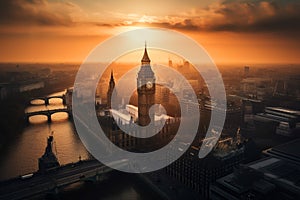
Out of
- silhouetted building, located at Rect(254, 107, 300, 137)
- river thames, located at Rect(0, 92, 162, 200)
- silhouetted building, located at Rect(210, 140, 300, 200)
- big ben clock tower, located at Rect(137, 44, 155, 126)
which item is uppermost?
big ben clock tower, located at Rect(137, 44, 155, 126)

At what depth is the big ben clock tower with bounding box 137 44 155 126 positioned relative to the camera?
32.9 ft

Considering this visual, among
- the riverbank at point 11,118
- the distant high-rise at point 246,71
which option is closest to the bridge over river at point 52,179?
the riverbank at point 11,118

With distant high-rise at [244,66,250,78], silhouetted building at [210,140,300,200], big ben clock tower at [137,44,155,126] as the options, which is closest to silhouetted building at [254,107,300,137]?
distant high-rise at [244,66,250,78]

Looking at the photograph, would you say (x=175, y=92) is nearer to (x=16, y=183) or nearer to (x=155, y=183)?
(x=155, y=183)

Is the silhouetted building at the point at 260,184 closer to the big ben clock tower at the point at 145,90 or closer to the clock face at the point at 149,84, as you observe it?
the big ben clock tower at the point at 145,90

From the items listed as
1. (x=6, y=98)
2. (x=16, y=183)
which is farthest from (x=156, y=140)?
(x=6, y=98)

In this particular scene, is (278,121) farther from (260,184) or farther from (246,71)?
(260,184)

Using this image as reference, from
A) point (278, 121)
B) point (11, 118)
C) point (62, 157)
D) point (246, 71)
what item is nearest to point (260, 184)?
point (62, 157)

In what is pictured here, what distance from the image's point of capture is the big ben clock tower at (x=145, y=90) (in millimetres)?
10039

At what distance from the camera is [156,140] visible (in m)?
9.49

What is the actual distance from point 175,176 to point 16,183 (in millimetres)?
4173

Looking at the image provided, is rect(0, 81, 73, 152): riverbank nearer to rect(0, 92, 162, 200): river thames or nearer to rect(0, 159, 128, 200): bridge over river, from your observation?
rect(0, 92, 162, 200): river thames

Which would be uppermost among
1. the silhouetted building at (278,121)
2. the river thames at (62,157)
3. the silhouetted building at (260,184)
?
the silhouetted building at (278,121)

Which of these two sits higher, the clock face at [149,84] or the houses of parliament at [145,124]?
the clock face at [149,84]
